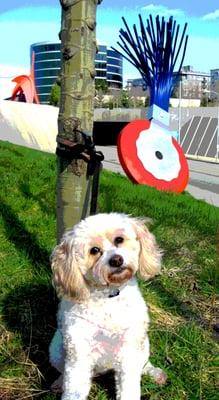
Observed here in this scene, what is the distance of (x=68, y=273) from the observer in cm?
271

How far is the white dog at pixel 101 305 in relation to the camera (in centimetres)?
271

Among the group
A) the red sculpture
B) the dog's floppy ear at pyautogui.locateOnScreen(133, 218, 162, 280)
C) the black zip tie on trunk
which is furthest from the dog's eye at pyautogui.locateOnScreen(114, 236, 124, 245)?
the red sculpture

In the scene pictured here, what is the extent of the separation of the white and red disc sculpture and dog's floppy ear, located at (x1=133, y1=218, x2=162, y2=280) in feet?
23.6

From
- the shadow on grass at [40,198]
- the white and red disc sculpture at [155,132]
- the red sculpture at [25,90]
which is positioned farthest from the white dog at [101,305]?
the red sculpture at [25,90]

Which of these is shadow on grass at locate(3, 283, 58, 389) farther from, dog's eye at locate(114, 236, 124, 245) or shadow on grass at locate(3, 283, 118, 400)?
dog's eye at locate(114, 236, 124, 245)

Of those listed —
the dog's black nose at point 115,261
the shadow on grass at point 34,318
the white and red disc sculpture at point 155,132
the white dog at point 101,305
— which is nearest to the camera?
the dog's black nose at point 115,261

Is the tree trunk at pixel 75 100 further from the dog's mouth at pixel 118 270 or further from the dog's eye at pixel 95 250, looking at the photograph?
the dog's mouth at pixel 118 270

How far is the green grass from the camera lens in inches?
122

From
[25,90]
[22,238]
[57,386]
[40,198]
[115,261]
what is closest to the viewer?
[115,261]

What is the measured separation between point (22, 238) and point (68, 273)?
2.48 m

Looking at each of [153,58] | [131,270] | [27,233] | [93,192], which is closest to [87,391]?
[131,270]

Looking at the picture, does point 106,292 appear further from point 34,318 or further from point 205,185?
point 205,185

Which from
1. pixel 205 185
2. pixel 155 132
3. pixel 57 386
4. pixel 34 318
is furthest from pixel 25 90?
pixel 57 386

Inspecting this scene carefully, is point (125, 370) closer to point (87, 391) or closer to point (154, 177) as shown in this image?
point (87, 391)
